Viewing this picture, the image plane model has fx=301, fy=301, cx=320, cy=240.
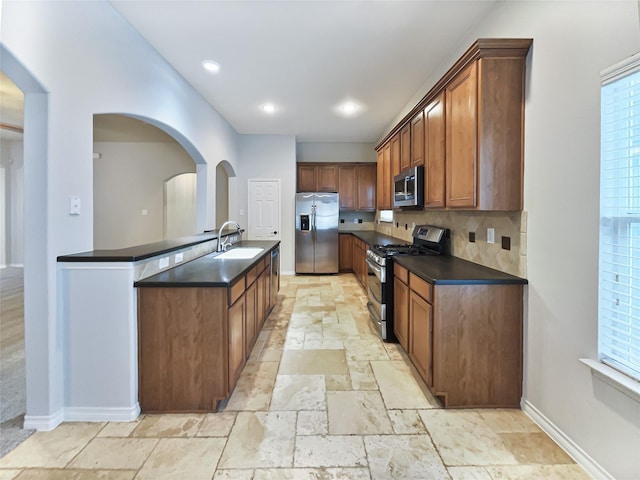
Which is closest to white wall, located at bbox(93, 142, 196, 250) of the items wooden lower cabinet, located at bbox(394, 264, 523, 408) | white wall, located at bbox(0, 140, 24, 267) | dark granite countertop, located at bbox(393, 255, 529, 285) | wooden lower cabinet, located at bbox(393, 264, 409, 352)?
white wall, located at bbox(0, 140, 24, 267)

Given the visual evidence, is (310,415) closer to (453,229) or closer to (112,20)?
(453,229)

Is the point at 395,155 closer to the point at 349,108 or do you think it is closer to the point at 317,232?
the point at 349,108

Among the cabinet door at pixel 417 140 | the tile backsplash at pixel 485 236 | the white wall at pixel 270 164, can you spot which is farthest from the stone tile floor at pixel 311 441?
the white wall at pixel 270 164

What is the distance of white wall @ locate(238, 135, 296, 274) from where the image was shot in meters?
6.24

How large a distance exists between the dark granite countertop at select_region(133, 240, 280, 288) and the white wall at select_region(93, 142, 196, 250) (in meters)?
4.24

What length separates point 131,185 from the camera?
626 centimetres

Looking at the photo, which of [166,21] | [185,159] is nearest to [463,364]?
[166,21]

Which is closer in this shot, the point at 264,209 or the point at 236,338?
the point at 236,338

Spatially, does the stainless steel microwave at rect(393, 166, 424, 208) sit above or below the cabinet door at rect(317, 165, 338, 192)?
below

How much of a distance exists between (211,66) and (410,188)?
2561 mm

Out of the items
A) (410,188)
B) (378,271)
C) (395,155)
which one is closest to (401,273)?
(378,271)

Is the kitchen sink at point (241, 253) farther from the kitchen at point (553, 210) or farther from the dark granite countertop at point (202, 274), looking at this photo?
the kitchen at point (553, 210)

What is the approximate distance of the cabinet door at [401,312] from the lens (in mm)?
2617

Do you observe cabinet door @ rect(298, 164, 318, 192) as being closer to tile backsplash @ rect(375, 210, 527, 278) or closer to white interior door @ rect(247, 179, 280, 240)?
white interior door @ rect(247, 179, 280, 240)
